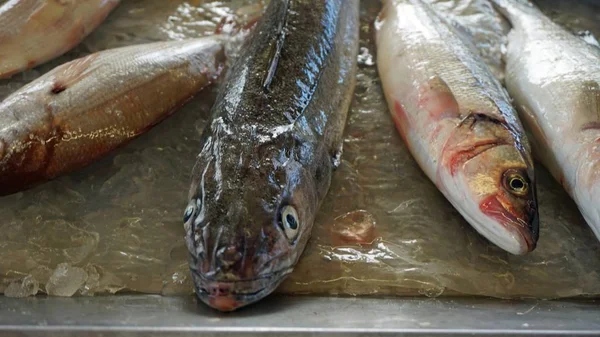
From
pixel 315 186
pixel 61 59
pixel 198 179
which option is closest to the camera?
pixel 198 179

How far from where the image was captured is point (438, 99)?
2.40 metres

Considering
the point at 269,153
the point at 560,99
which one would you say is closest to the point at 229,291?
the point at 269,153

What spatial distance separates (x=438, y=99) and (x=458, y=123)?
0.18 meters

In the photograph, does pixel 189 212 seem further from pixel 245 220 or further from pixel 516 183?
pixel 516 183

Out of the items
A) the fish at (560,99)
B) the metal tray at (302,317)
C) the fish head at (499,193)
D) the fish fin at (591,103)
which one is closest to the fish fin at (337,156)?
the fish head at (499,193)

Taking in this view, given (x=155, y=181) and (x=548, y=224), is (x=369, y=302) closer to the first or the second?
(x=548, y=224)

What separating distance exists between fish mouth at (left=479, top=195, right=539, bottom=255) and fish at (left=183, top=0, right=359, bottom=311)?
657 mm

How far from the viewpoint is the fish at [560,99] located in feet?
7.31

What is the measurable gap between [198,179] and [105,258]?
0.54 m

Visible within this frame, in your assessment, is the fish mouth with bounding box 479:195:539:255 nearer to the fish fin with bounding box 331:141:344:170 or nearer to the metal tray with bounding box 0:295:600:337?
the metal tray with bounding box 0:295:600:337

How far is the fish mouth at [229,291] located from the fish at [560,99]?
1.39 meters

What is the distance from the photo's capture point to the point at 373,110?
108 inches

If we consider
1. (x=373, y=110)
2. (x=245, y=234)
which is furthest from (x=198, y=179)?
(x=373, y=110)

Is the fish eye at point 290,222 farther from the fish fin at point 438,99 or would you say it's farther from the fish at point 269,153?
the fish fin at point 438,99
